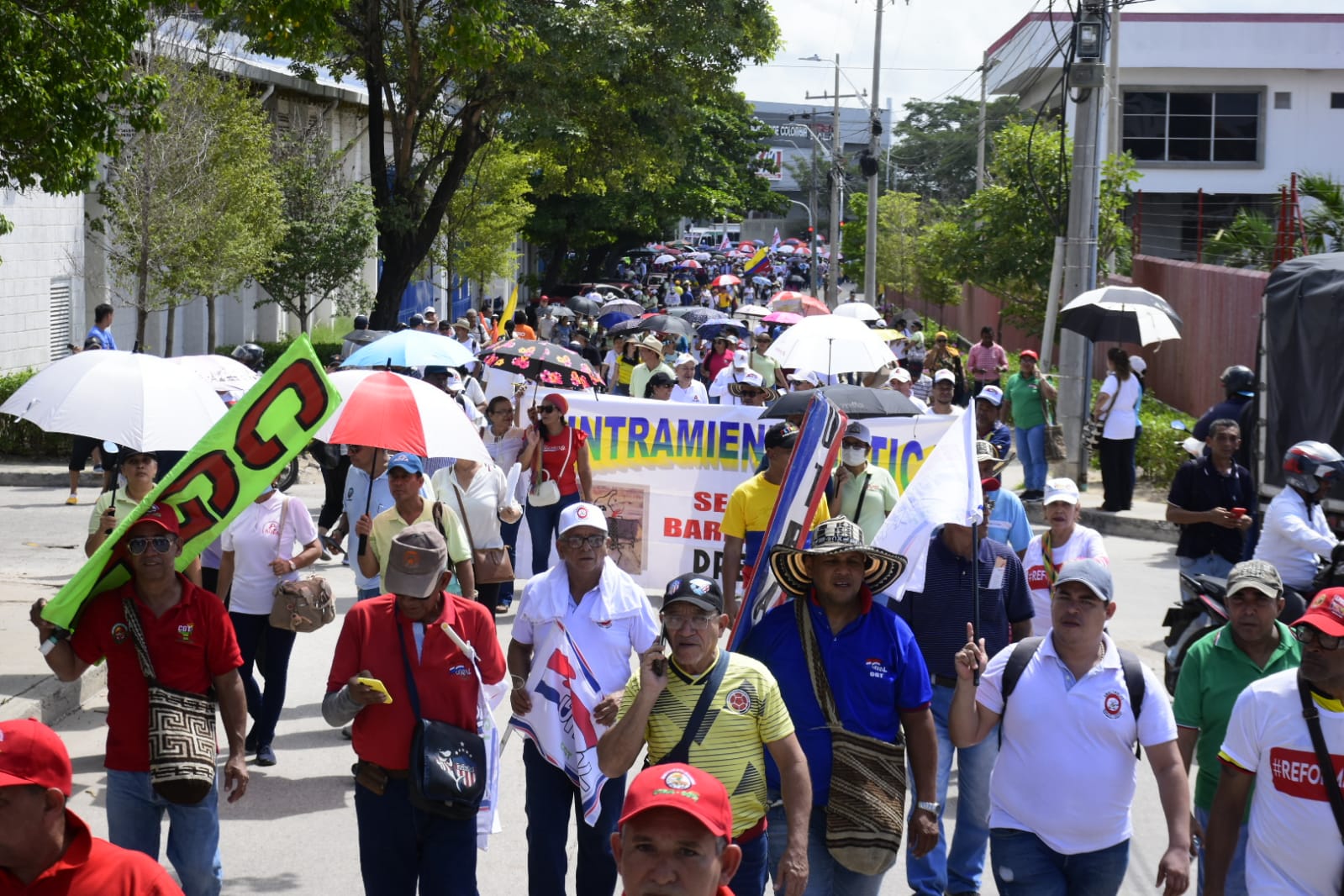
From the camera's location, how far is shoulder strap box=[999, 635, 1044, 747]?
525cm

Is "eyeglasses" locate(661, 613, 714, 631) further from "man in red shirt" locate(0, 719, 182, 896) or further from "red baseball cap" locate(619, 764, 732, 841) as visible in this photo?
"man in red shirt" locate(0, 719, 182, 896)

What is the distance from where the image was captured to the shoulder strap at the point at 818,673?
5.27 metres

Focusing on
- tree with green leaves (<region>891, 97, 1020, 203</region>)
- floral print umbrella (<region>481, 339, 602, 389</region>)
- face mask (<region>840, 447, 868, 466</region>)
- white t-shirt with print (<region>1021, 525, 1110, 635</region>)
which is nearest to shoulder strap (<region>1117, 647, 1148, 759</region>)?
white t-shirt with print (<region>1021, 525, 1110, 635</region>)

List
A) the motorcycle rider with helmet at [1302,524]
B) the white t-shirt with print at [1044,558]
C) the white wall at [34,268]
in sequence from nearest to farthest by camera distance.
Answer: the white t-shirt with print at [1044,558] → the motorcycle rider with helmet at [1302,524] → the white wall at [34,268]

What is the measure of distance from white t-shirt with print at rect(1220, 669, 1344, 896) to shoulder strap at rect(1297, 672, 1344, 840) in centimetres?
2

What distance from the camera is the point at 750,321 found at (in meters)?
34.2

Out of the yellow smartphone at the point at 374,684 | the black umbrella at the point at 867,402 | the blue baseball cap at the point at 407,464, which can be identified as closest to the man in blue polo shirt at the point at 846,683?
the yellow smartphone at the point at 374,684

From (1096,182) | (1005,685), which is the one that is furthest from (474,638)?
(1096,182)

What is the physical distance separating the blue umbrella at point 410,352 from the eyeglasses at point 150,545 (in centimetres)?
743

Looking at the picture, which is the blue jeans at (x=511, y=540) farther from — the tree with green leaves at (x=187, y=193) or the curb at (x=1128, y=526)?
the tree with green leaves at (x=187, y=193)

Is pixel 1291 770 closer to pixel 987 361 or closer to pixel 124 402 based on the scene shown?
pixel 124 402

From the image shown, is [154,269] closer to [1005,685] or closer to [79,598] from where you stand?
[79,598]

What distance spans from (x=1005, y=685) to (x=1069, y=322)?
43.3 ft

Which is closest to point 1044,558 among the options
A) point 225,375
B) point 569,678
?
point 569,678
